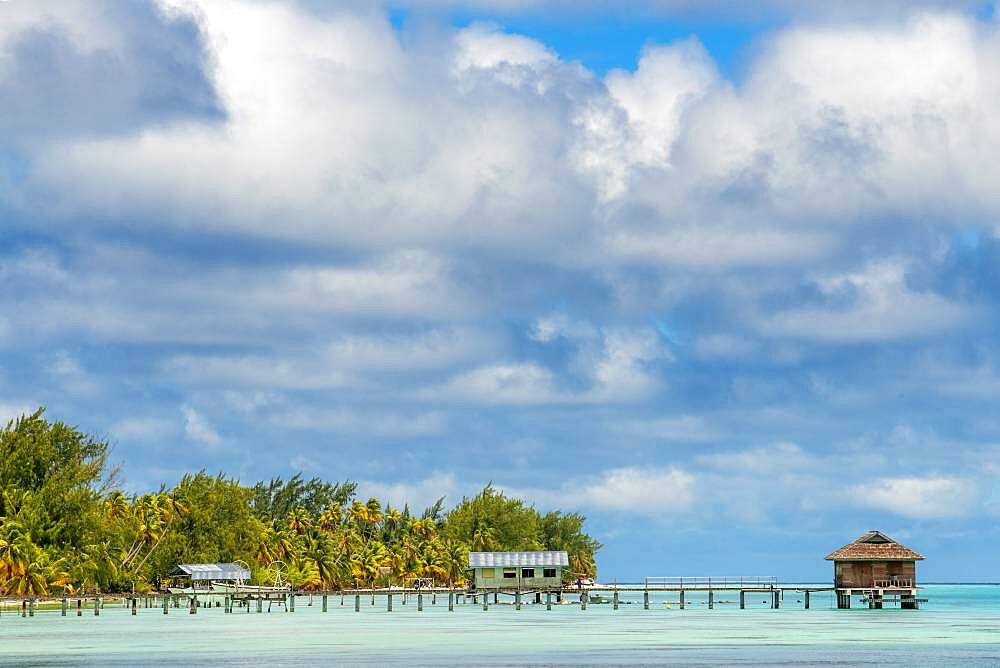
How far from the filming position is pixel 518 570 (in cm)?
12631

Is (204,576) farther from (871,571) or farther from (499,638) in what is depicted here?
(499,638)

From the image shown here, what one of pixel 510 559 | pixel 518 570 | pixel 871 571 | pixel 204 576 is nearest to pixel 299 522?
pixel 204 576

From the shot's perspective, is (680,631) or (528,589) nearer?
(680,631)

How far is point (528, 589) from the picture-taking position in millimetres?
126812

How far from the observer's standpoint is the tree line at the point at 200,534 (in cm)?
11050

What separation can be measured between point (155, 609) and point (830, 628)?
61309 millimetres

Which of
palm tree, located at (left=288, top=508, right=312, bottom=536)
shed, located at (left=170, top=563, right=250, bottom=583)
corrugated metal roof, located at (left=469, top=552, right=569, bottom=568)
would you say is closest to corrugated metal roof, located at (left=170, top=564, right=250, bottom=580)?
shed, located at (left=170, top=563, right=250, bottom=583)

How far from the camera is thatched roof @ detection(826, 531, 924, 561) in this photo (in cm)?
10769

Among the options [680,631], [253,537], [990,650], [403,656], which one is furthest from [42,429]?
[990,650]

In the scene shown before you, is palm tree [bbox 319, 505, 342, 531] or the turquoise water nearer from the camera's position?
the turquoise water

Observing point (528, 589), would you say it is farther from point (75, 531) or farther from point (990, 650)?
point (990, 650)

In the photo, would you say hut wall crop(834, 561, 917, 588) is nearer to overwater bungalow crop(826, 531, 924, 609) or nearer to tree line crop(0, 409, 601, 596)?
overwater bungalow crop(826, 531, 924, 609)

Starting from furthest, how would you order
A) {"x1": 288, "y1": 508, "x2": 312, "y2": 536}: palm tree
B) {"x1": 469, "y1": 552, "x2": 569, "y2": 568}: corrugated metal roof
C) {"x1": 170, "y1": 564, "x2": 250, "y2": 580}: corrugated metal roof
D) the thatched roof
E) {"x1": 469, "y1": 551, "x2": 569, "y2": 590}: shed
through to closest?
{"x1": 288, "y1": 508, "x2": 312, "y2": 536}: palm tree
{"x1": 170, "y1": 564, "x2": 250, "y2": 580}: corrugated metal roof
{"x1": 469, "y1": 552, "x2": 569, "y2": 568}: corrugated metal roof
{"x1": 469, "y1": 551, "x2": 569, "y2": 590}: shed
the thatched roof

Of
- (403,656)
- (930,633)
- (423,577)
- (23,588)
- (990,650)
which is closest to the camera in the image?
(403,656)
